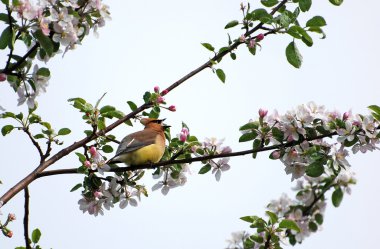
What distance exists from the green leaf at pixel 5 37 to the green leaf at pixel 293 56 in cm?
218

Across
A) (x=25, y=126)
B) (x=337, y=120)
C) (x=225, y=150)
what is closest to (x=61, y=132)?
(x=25, y=126)

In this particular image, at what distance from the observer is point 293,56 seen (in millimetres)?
4785

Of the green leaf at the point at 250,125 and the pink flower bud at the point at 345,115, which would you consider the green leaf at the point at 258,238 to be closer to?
the green leaf at the point at 250,125

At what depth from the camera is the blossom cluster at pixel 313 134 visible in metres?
4.50

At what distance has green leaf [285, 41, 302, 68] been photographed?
4.77 meters

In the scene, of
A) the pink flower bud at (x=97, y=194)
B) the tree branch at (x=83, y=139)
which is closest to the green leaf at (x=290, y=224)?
the tree branch at (x=83, y=139)

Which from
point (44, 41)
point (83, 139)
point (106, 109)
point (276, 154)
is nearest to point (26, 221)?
point (83, 139)

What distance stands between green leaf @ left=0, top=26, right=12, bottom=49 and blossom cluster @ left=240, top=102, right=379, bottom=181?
1.91 meters

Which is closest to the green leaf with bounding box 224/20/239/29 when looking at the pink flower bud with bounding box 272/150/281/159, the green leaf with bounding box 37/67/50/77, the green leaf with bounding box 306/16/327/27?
the green leaf with bounding box 306/16/327/27

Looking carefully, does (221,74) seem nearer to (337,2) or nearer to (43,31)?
(337,2)

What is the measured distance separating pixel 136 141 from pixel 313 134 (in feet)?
7.32

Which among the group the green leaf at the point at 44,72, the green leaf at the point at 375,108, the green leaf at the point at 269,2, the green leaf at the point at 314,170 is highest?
the green leaf at the point at 269,2

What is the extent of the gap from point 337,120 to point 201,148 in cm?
111

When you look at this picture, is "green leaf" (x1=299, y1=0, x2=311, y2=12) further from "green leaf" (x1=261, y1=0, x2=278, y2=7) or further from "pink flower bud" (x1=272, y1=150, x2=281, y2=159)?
"pink flower bud" (x1=272, y1=150, x2=281, y2=159)
